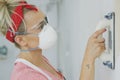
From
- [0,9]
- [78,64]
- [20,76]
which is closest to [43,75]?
[20,76]

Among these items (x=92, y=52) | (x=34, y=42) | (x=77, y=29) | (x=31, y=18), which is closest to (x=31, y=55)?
(x=34, y=42)

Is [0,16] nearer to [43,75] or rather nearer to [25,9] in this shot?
[25,9]

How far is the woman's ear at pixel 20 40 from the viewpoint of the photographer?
116cm

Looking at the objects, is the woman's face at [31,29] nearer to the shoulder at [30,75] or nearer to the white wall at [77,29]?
the shoulder at [30,75]

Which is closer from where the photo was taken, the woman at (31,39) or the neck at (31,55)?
the woman at (31,39)

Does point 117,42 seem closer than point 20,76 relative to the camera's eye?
Yes

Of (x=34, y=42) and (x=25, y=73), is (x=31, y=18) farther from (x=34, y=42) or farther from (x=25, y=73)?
(x=25, y=73)

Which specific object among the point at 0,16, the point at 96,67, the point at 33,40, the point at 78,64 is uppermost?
the point at 0,16

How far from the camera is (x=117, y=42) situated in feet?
3.05

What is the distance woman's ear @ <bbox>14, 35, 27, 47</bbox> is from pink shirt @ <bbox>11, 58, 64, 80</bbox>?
72 millimetres

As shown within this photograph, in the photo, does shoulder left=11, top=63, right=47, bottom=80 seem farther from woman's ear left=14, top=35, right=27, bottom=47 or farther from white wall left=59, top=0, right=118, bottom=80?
white wall left=59, top=0, right=118, bottom=80

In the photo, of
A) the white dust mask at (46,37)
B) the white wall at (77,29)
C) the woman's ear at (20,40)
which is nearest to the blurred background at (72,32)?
the white wall at (77,29)

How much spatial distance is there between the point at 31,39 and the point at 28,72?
163 millimetres

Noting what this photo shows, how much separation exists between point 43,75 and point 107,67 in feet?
0.95
